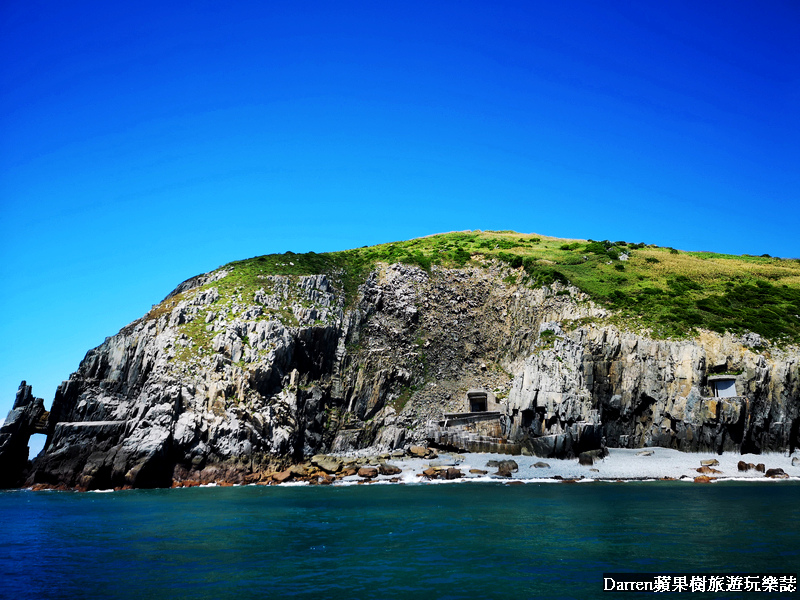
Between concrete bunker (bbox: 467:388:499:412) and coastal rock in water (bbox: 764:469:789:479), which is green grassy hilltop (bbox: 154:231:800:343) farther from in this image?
concrete bunker (bbox: 467:388:499:412)

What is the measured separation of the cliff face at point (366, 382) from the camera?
66.4 metres

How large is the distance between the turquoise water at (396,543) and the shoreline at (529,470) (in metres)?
9.94

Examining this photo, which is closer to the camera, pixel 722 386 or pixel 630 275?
pixel 722 386

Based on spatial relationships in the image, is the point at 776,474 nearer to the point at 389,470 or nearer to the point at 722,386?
the point at 722,386

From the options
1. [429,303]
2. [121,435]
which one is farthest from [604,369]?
[121,435]

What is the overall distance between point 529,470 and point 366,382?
2966 centimetres

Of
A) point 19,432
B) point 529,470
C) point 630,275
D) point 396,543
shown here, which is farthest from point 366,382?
point 396,543

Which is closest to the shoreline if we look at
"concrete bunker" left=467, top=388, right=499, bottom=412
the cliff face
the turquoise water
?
the cliff face

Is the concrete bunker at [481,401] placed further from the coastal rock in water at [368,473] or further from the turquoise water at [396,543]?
the turquoise water at [396,543]

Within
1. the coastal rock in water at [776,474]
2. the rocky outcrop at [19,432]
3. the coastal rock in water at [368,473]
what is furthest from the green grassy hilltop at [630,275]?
the coastal rock in water at [368,473]

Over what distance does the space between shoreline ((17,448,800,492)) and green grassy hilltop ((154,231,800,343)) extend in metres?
16.1

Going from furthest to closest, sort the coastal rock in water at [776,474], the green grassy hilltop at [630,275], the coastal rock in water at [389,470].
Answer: the green grassy hilltop at [630,275] < the coastal rock in water at [389,470] < the coastal rock in water at [776,474]

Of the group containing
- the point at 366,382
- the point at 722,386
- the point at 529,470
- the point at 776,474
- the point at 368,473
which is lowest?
the point at 368,473

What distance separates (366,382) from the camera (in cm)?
8556
